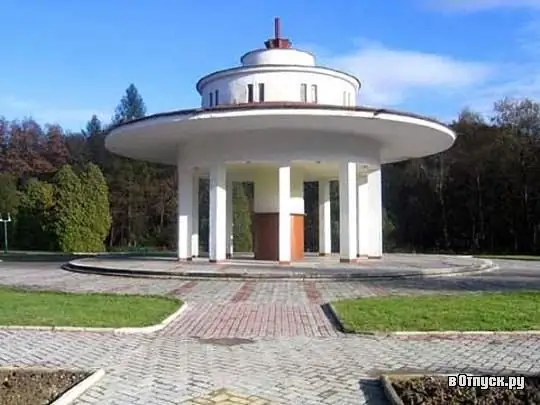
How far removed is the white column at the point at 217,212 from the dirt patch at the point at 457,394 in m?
17.2

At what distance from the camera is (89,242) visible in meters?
46.0

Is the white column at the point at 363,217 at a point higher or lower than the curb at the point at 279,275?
higher

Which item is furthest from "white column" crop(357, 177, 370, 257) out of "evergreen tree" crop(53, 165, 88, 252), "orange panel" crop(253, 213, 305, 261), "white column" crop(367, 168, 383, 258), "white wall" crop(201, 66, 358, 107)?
"evergreen tree" crop(53, 165, 88, 252)

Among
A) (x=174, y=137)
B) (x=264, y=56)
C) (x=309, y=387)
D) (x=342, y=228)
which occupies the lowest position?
(x=309, y=387)

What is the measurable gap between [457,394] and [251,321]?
547 centimetres

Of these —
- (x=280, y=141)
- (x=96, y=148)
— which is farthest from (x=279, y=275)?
(x=96, y=148)

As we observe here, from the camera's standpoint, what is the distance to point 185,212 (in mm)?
25016

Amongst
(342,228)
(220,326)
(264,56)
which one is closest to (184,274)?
(342,228)

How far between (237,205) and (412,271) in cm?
2595

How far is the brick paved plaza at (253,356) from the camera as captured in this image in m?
5.95

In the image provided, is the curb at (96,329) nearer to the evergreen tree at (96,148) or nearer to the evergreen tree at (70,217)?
the evergreen tree at (70,217)

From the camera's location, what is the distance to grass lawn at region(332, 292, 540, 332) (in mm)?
9484

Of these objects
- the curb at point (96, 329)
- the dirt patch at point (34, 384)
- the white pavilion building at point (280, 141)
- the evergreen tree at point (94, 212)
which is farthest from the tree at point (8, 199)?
the dirt patch at point (34, 384)

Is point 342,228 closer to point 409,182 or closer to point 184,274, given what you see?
point 184,274
